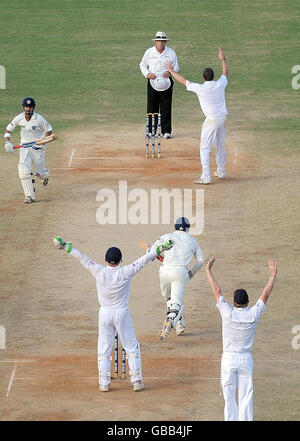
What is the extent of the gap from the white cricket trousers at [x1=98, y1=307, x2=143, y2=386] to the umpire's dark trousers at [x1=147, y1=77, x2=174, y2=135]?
1265 cm

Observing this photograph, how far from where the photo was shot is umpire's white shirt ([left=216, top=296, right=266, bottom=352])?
601 inches

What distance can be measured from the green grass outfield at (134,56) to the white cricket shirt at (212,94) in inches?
146

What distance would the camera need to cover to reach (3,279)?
21094 millimetres

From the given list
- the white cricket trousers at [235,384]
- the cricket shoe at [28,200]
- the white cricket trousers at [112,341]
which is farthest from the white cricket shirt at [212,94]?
the white cricket trousers at [235,384]

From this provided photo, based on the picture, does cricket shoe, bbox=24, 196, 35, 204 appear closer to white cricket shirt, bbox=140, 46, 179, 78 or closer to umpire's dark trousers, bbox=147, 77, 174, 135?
white cricket shirt, bbox=140, 46, 179, 78

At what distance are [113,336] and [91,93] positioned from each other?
58.7 ft

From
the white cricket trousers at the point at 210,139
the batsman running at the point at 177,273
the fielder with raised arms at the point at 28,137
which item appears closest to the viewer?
the batsman running at the point at 177,273

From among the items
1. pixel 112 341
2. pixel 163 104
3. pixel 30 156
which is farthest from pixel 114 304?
pixel 163 104

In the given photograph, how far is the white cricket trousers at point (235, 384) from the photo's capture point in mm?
15266

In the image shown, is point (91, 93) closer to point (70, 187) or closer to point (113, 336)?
point (70, 187)

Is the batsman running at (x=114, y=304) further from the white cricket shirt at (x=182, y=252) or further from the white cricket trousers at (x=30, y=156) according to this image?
the white cricket trousers at (x=30, y=156)

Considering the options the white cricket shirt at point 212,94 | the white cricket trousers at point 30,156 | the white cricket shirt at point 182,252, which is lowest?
the white cricket shirt at point 182,252

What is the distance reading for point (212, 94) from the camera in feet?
83.0
